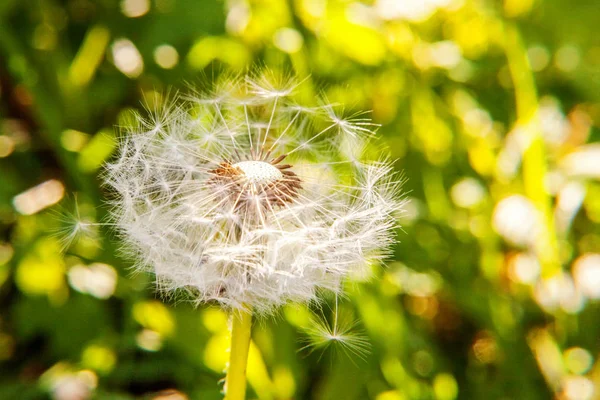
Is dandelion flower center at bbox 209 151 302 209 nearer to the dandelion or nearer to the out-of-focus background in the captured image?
the dandelion

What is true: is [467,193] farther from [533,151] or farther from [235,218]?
[235,218]

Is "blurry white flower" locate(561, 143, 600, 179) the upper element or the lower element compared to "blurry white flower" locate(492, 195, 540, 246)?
upper

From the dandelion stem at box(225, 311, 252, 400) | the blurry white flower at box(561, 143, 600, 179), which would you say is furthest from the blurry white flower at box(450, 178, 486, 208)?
the dandelion stem at box(225, 311, 252, 400)

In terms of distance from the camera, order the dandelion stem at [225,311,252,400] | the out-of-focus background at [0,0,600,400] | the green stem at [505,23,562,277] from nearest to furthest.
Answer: the dandelion stem at [225,311,252,400] < the out-of-focus background at [0,0,600,400] < the green stem at [505,23,562,277]

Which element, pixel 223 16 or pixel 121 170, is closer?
pixel 121 170

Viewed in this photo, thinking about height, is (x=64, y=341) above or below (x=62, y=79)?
below

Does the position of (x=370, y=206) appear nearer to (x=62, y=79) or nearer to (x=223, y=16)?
(x=223, y=16)

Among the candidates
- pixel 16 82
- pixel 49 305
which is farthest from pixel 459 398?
pixel 16 82

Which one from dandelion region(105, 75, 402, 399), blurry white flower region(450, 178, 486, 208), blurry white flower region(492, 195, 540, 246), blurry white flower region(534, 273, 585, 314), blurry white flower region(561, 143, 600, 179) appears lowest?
dandelion region(105, 75, 402, 399)

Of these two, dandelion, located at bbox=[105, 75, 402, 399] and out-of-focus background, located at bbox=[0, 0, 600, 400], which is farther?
out-of-focus background, located at bbox=[0, 0, 600, 400]
